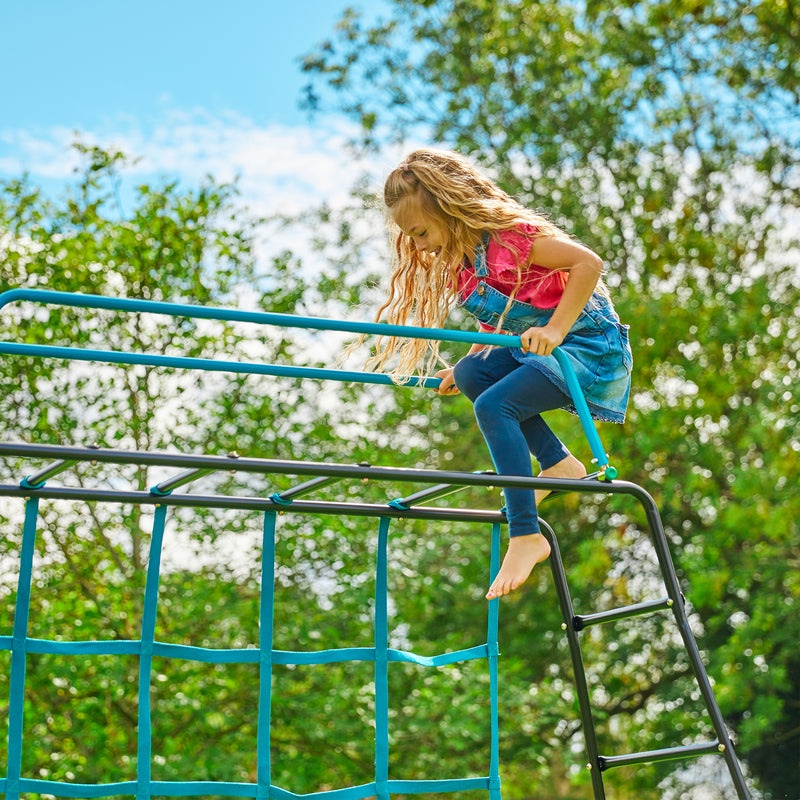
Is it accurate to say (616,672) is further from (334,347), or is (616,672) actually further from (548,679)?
(334,347)

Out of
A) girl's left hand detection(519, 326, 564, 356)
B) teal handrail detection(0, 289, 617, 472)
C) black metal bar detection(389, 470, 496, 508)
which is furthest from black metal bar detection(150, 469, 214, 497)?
girl's left hand detection(519, 326, 564, 356)

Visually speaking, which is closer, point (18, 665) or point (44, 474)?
point (44, 474)

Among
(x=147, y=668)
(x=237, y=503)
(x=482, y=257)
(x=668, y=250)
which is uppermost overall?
(x=668, y=250)

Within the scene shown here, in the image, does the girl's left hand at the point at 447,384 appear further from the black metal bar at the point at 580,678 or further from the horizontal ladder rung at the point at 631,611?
the horizontal ladder rung at the point at 631,611

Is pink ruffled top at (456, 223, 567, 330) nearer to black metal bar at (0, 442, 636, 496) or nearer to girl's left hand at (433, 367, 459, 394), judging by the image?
girl's left hand at (433, 367, 459, 394)

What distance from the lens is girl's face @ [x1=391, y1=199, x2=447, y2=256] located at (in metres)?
2.38

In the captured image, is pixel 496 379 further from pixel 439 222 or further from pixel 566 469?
pixel 439 222

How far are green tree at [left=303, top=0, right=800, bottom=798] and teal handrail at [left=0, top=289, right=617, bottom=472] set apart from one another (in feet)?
17.2

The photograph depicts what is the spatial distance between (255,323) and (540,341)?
0.62 metres

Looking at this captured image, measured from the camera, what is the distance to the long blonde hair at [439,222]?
234 cm

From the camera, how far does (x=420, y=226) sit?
94.0 inches

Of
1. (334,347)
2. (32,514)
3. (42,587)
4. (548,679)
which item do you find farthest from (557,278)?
(548,679)

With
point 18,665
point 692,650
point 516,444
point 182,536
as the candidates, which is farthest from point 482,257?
point 182,536

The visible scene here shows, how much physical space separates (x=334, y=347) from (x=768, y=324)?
3.28m
